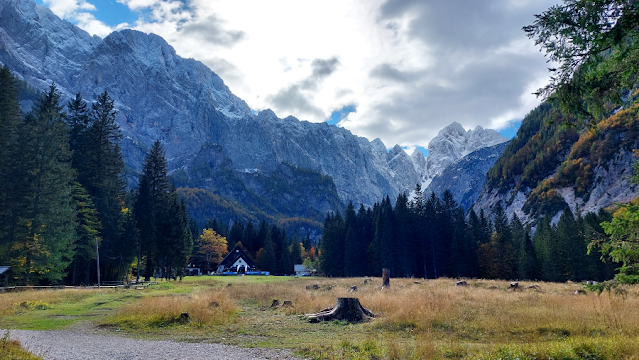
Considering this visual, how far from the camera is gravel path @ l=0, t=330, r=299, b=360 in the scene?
368 inches

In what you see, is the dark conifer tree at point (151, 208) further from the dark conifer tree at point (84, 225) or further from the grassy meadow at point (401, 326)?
the grassy meadow at point (401, 326)

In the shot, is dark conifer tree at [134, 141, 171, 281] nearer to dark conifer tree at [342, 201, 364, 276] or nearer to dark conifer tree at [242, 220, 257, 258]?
dark conifer tree at [342, 201, 364, 276]

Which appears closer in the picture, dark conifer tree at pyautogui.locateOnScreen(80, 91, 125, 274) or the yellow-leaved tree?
dark conifer tree at pyautogui.locateOnScreen(80, 91, 125, 274)

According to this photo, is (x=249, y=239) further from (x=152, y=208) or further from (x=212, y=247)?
(x=152, y=208)

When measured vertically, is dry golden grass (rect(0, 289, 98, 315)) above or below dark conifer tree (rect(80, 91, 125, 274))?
below

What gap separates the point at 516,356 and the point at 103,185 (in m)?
45.0

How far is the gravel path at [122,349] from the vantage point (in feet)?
30.7

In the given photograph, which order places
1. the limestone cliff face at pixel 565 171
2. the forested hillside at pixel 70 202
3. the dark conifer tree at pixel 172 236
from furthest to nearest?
1. the limestone cliff face at pixel 565 171
2. the dark conifer tree at pixel 172 236
3. the forested hillside at pixel 70 202

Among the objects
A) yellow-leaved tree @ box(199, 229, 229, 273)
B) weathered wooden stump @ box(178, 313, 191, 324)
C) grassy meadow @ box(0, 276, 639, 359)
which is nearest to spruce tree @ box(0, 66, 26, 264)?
grassy meadow @ box(0, 276, 639, 359)

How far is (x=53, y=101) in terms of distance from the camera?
36.6m

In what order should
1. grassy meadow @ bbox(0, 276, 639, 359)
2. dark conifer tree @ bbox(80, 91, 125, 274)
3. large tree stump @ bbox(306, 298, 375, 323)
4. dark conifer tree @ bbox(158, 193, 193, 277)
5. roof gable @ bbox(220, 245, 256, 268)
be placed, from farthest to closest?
1. roof gable @ bbox(220, 245, 256, 268)
2. dark conifer tree @ bbox(158, 193, 193, 277)
3. dark conifer tree @ bbox(80, 91, 125, 274)
4. large tree stump @ bbox(306, 298, 375, 323)
5. grassy meadow @ bbox(0, 276, 639, 359)

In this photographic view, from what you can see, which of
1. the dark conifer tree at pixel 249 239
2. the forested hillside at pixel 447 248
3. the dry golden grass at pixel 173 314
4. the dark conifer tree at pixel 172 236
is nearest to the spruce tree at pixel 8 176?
the dark conifer tree at pixel 172 236

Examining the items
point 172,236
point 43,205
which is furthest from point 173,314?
point 172,236

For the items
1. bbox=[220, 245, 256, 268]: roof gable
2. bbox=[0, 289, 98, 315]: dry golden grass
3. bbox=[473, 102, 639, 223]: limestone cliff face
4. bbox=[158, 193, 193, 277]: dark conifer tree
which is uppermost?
bbox=[473, 102, 639, 223]: limestone cliff face
